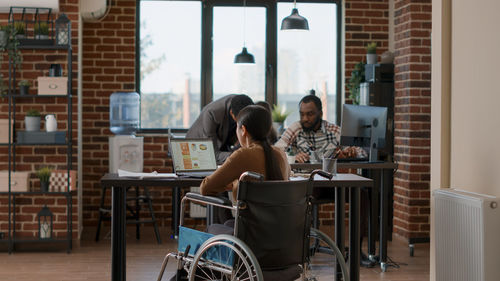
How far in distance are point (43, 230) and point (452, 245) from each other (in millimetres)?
3827

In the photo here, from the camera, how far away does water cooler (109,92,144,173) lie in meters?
6.71

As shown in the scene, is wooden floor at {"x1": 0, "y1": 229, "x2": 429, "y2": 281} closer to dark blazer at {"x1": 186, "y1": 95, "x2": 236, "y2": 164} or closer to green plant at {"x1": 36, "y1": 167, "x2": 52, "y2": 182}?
green plant at {"x1": 36, "y1": 167, "x2": 52, "y2": 182}

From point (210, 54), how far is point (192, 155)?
358 centimetres

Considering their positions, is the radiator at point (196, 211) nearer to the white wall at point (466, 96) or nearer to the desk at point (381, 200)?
the desk at point (381, 200)

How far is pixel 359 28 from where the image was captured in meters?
7.49

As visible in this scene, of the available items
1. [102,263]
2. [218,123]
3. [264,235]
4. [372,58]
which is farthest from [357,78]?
[264,235]

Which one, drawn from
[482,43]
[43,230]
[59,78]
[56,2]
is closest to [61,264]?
[43,230]

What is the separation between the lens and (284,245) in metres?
3.21

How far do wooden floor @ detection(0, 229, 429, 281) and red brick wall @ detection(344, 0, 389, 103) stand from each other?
215cm

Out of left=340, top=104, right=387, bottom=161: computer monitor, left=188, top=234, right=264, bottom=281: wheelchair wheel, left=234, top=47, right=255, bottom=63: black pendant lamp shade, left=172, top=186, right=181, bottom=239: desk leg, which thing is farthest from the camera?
left=234, top=47, right=255, bottom=63: black pendant lamp shade

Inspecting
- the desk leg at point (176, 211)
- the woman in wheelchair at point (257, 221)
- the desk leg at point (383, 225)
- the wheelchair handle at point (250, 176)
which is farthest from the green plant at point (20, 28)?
the wheelchair handle at point (250, 176)

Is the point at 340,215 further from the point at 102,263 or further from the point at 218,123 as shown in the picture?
the point at 102,263

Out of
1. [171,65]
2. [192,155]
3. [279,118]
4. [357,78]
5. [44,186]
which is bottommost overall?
[44,186]

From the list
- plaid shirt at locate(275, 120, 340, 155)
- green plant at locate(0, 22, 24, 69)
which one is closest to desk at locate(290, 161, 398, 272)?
plaid shirt at locate(275, 120, 340, 155)
